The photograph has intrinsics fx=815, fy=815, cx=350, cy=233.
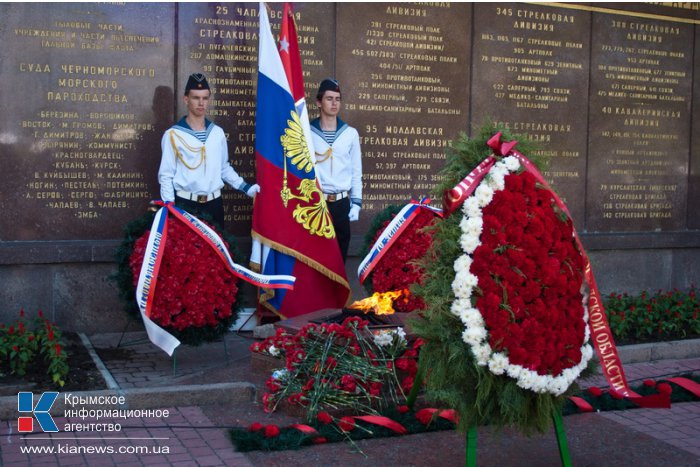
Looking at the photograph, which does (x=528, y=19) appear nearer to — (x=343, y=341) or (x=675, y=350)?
(x=675, y=350)

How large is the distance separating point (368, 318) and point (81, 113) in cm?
348

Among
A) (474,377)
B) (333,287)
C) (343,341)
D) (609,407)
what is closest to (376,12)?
(333,287)

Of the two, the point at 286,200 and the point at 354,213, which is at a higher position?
the point at 286,200

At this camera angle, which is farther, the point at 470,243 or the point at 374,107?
the point at 374,107

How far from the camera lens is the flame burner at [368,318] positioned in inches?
240

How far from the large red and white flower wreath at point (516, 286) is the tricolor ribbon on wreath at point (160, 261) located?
2785 millimetres

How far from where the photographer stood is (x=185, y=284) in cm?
625

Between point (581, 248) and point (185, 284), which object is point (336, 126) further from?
point (581, 248)

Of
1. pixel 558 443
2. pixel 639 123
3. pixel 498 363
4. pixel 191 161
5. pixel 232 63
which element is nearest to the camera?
pixel 498 363

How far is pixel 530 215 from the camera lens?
419 centimetres

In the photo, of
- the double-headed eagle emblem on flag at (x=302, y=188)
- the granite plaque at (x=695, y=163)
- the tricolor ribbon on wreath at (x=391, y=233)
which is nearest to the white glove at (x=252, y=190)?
the double-headed eagle emblem on flag at (x=302, y=188)

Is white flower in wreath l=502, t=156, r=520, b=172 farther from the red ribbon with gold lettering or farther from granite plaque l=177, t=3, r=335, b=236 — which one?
granite plaque l=177, t=3, r=335, b=236

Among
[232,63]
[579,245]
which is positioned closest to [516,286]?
[579,245]

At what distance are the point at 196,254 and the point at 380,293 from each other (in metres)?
1.69
